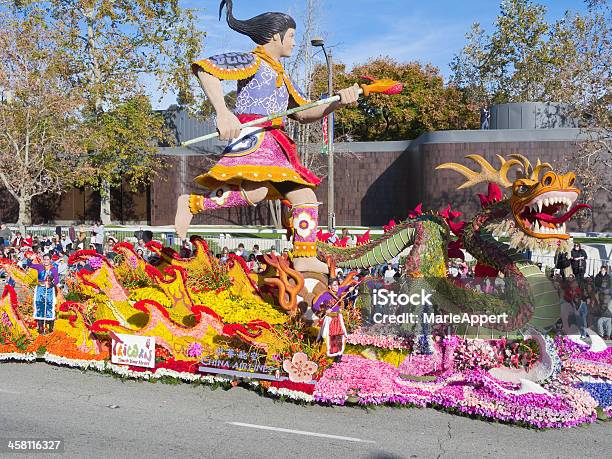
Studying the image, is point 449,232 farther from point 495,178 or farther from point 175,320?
point 175,320

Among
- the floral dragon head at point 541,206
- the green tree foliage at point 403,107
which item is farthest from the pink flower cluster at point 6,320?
the green tree foliage at point 403,107

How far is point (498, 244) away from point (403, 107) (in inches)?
1094

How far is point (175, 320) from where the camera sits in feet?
25.1

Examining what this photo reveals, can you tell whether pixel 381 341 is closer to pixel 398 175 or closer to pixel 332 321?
pixel 332 321

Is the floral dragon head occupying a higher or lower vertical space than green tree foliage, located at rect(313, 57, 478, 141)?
lower

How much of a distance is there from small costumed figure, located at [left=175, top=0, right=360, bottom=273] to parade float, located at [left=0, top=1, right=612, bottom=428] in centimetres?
2

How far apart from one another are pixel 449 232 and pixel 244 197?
312 cm

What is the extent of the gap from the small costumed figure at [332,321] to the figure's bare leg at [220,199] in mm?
1384

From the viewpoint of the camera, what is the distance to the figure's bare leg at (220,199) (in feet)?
24.3

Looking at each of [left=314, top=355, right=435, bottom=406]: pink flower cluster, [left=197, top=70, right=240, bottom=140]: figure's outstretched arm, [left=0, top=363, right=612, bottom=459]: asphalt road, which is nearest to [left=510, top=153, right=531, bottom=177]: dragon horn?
[left=314, top=355, right=435, bottom=406]: pink flower cluster

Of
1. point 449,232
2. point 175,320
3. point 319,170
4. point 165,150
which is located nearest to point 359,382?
point 175,320

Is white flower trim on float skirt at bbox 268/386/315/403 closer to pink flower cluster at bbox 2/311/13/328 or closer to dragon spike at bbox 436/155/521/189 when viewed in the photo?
dragon spike at bbox 436/155/521/189

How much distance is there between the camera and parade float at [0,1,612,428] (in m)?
6.51

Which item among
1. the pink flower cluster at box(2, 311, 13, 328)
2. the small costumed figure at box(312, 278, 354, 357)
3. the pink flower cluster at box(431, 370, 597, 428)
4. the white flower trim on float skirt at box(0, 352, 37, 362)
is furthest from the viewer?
the pink flower cluster at box(2, 311, 13, 328)
